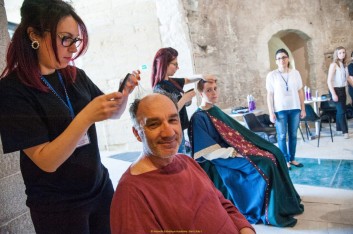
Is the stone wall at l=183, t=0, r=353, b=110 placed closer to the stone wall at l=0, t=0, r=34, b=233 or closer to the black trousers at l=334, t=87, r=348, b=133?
the black trousers at l=334, t=87, r=348, b=133

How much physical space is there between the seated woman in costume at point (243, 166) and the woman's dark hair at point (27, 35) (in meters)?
1.48

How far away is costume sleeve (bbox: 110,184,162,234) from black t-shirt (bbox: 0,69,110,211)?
12 centimetres

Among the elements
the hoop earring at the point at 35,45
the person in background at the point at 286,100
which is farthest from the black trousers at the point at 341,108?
the hoop earring at the point at 35,45

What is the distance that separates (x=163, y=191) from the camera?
103cm

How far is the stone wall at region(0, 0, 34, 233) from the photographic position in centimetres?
136

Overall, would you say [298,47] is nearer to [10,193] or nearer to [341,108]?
[341,108]

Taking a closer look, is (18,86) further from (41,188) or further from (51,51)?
(41,188)

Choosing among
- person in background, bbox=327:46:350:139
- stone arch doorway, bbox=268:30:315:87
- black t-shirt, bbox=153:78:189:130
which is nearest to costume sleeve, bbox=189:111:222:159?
black t-shirt, bbox=153:78:189:130

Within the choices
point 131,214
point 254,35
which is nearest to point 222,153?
point 131,214

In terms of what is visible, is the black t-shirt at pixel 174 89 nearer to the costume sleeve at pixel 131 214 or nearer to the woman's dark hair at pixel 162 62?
the woman's dark hair at pixel 162 62

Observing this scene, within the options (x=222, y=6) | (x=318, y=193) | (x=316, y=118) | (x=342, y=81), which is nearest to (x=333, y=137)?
(x=316, y=118)

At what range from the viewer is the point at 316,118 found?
13.4 feet

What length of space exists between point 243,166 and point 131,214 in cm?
140

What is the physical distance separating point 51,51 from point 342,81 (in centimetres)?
426
